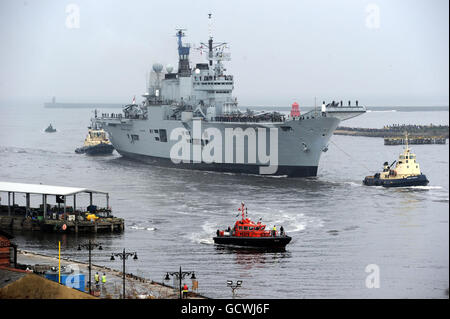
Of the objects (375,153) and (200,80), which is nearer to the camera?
(200,80)

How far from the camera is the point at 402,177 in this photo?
58.7m

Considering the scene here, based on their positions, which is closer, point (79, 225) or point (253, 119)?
point (79, 225)

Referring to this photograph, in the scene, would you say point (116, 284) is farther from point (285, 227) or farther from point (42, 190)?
point (42, 190)

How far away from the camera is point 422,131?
122 m

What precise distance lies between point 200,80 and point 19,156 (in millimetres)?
23093

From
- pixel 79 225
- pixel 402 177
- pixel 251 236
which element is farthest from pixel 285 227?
pixel 402 177

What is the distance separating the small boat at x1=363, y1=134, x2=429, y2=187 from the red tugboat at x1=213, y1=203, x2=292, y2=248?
2091 centimetres

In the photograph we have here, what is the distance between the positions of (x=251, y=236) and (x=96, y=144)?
5808 centimetres

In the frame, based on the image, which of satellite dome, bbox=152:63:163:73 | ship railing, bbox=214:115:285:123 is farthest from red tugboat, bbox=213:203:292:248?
satellite dome, bbox=152:63:163:73

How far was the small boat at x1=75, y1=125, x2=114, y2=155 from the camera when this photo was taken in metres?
91.1
